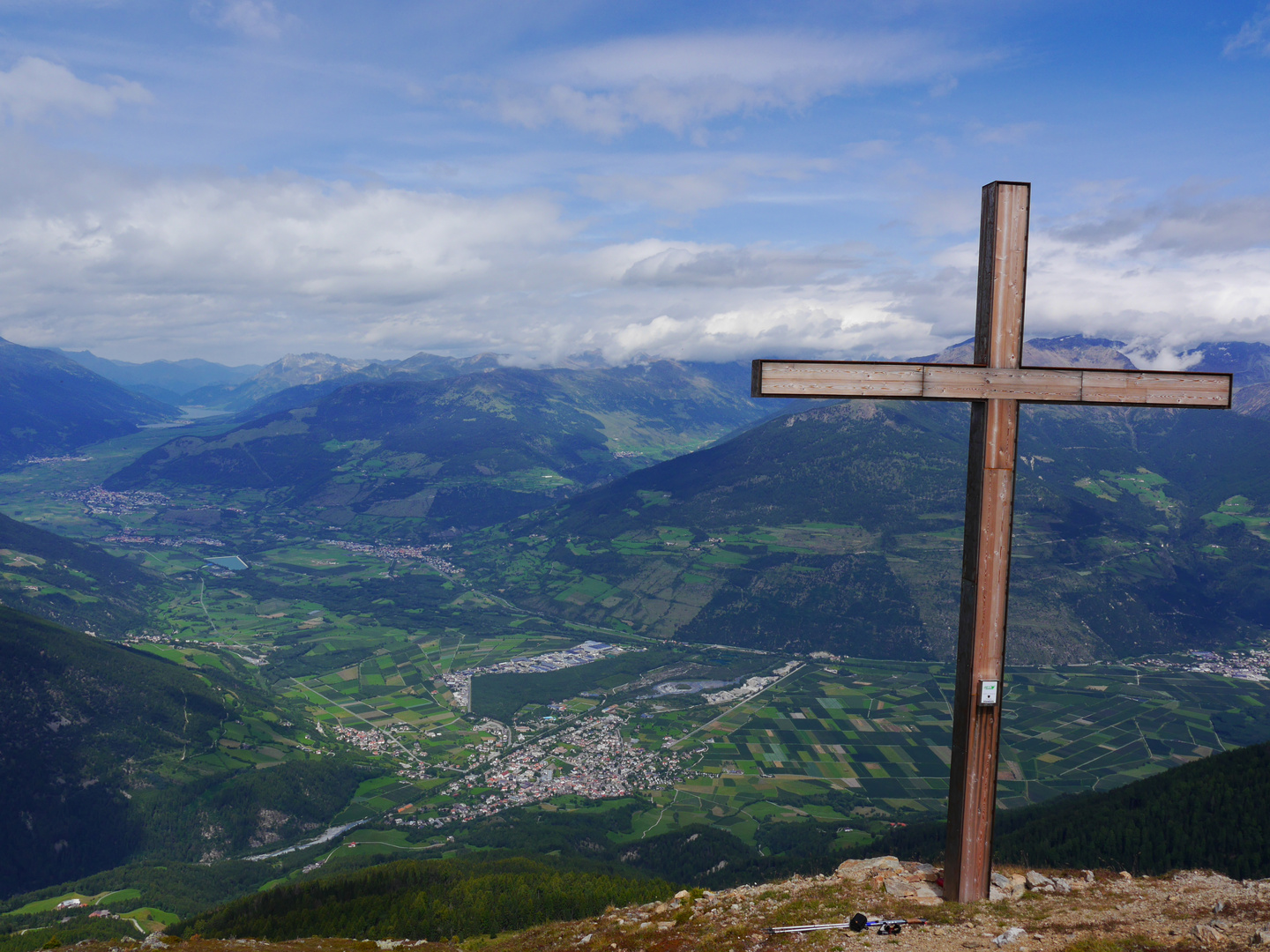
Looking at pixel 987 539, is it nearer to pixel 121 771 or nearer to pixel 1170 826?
pixel 1170 826

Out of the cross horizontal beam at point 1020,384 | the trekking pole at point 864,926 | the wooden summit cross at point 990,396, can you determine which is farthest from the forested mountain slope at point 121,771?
the cross horizontal beam at point 1020,384

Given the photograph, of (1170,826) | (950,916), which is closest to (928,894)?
(950,916)

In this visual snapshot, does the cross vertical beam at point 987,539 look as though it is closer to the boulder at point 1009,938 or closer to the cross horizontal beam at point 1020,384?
the cross horizontal beam at point 1020,384

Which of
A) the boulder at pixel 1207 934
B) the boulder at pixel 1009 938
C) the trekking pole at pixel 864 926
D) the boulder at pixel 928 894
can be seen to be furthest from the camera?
the boulder at pixel 928 894

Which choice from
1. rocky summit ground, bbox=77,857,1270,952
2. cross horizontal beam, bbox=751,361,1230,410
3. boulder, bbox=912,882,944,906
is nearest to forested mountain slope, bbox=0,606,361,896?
rocky summit ground, bbox=77,857,1270,952

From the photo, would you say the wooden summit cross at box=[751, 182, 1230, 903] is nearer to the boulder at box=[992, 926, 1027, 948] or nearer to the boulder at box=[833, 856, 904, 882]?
the boulder at box=[992, 926, 1027, 948]

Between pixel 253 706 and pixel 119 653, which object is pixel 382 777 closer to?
pixel 253 706
